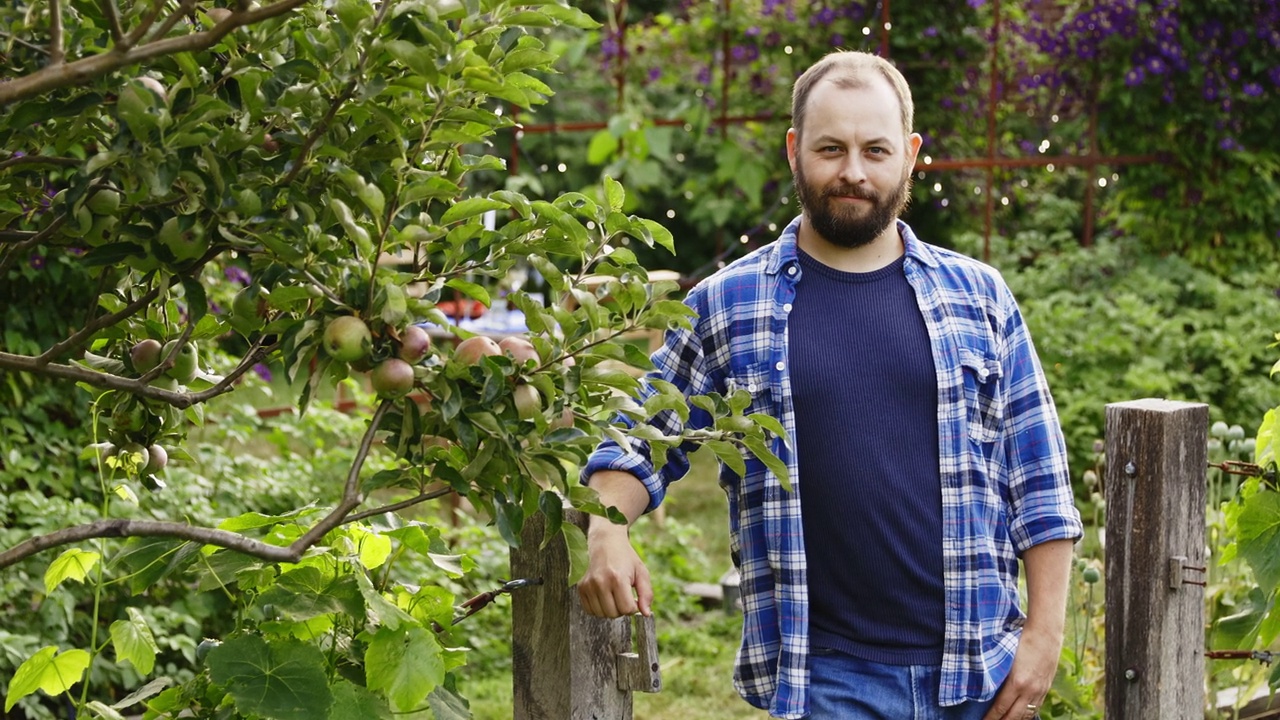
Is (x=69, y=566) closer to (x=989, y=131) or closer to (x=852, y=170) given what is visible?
(x=852, y=170)

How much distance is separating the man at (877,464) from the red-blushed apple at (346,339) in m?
0.78

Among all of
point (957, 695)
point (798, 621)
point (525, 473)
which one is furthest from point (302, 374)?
point (957, 695)

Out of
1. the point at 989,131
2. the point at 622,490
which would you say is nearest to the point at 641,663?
the point at 622,490

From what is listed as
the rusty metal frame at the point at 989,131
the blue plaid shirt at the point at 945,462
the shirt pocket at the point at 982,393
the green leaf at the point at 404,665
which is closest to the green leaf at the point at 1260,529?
the blue plaid shirt at the point at 945,462

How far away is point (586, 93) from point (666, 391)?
9444 mm

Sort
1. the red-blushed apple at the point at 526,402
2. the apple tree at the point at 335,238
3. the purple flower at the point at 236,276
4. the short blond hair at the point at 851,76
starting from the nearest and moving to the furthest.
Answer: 1. the apple tree at the point at 335,238
2. the red-blushed apple at the point at 526,402
3. the short blond hair at the point at 851,76
4. the purple flower at the point at 236,276

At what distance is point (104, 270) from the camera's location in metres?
1.59

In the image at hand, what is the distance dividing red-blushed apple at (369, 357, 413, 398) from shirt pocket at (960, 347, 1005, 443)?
1.07 meters

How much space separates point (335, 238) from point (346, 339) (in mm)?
164

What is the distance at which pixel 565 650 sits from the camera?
201cm

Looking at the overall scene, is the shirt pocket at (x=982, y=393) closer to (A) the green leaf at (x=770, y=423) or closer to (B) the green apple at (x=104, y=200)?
(A) the green leaf at (x=770, y=423)

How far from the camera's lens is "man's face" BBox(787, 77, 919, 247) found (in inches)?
85.1

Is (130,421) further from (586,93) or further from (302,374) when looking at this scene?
(586,93)

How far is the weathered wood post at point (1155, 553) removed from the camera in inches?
96.3
